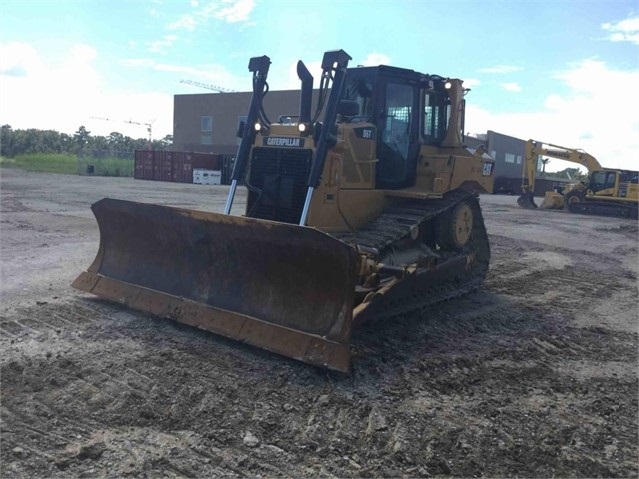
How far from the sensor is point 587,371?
5215 mm

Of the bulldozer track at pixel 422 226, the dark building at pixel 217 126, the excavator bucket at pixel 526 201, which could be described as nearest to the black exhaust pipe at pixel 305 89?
the bulldozer track at pixel 422 226

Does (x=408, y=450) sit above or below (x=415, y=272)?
below

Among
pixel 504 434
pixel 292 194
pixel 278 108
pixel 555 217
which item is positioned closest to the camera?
pixel 504 434

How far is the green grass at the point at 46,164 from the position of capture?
50.7 metres

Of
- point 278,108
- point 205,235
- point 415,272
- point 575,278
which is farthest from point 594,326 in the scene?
point 278,108

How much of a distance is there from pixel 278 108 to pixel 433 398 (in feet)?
134

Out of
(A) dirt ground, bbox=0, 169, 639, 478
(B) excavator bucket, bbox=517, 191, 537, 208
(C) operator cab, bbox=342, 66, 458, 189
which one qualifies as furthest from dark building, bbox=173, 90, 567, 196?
(A) dirt ground, bbox=0, 169, 639, 478

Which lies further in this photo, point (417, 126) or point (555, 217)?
→ point (555, 217)

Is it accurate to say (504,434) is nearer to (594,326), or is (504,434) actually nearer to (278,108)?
(594,326)

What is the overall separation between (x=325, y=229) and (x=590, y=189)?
23.9 m

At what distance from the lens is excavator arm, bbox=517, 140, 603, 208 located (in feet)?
89.1

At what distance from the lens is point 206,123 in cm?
5022

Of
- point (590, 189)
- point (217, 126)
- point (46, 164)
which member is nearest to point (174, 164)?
point (217, 126)

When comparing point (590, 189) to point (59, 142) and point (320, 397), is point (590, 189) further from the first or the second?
point (59, 142)
